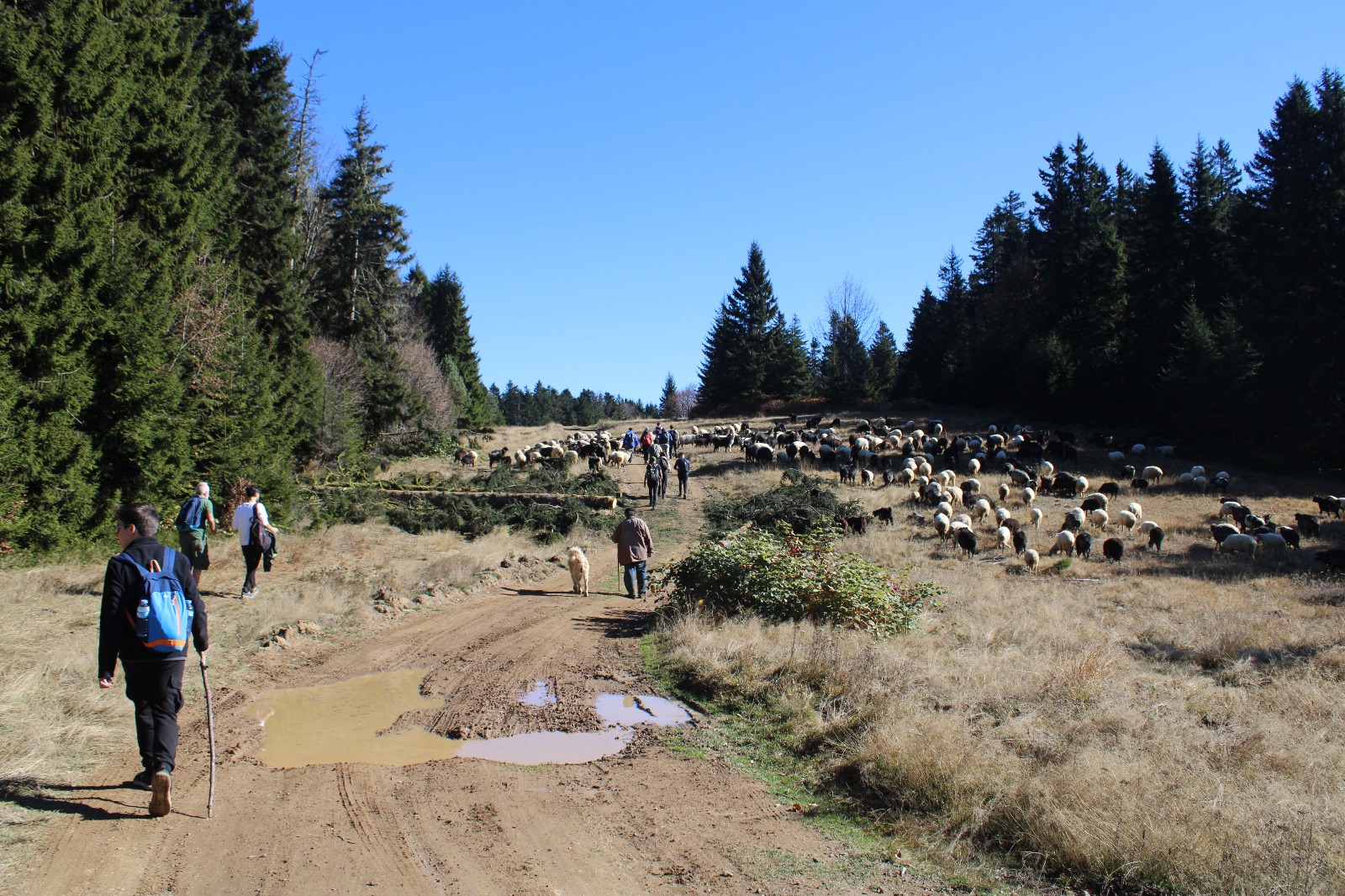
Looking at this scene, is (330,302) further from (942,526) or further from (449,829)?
(449,829)

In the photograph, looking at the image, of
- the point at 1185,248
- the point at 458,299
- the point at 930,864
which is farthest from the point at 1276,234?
the point at 458,299

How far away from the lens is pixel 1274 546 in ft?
75.5

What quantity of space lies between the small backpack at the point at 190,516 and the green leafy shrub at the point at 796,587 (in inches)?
275

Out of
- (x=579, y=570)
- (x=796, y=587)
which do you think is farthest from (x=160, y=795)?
(x=579, y=570)

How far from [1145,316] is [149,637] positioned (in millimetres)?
57863

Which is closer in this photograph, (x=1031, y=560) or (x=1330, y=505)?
(x=1031, y=560)

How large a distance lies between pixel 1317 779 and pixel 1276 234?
4545 cm

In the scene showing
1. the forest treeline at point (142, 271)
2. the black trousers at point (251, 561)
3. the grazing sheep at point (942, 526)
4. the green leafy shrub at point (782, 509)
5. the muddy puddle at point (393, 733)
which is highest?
the forest treeline at point (142, 271)

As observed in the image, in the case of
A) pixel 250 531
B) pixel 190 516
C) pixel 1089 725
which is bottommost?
→ pixel 1089 725

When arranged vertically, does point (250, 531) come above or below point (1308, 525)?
above

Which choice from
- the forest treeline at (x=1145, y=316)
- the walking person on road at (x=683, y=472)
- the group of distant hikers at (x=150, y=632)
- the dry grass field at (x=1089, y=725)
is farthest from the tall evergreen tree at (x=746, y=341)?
the group of distant hikers at (x=150, y=632)

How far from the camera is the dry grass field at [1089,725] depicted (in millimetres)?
5184

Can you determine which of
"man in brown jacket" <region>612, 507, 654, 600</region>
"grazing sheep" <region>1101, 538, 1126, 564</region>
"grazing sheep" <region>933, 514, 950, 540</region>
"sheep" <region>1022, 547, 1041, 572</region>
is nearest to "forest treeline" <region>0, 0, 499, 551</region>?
"man in brown jacket" <region>612, 507, 654, 600</region>

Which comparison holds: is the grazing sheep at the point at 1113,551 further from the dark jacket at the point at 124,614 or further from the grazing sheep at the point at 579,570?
the dark jacket at the point at 124,614
